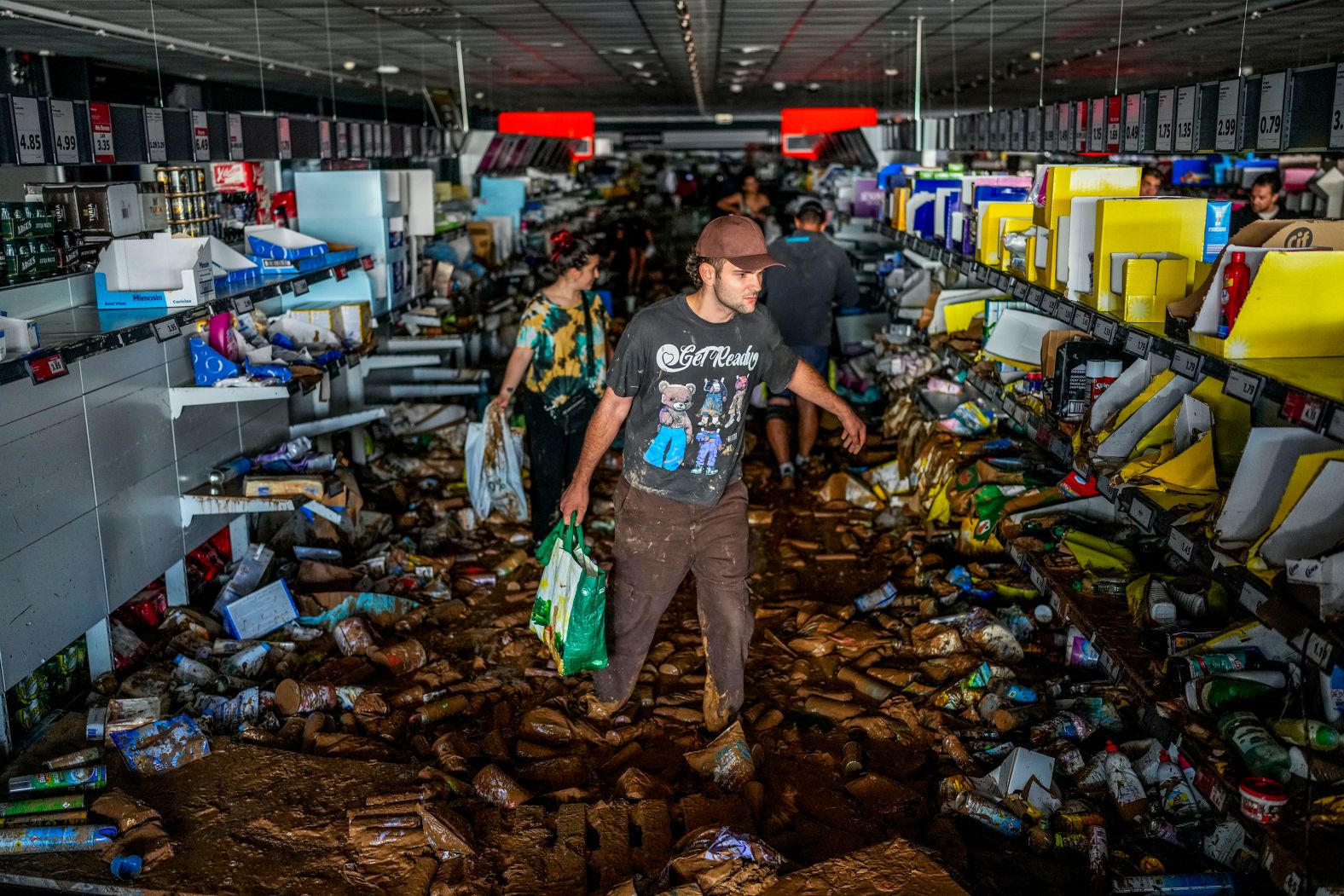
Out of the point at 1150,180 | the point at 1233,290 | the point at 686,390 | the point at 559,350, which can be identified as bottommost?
the point at 559,350

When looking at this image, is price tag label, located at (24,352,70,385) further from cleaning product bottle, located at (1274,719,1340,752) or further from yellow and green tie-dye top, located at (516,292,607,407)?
cleaning product bottle, located at (1274,719,1340,752)

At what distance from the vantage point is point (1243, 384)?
302 centimetres

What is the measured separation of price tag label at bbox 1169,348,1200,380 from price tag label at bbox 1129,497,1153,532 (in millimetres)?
420

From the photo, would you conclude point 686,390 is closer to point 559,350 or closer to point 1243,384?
point 1243,384

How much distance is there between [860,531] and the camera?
22.0 feet

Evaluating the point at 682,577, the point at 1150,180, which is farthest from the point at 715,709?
the point at 1150,180

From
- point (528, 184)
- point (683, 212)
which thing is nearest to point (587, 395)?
point (528, 184)

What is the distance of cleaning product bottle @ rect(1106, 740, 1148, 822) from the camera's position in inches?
140

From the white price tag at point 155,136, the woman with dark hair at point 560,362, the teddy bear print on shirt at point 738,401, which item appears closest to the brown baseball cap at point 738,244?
the teddy bear print on shirt at point 738,401

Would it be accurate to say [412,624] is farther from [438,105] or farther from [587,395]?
[438,105]

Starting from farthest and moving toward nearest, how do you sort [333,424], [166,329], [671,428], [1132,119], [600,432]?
[333,424] → [1132,119] → [166,329] → [600,432] → [671,428]

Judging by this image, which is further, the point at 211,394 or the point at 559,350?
the point at 559,350

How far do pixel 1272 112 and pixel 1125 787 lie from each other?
2454 mm

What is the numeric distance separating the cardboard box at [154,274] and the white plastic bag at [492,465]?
68.9 inches
